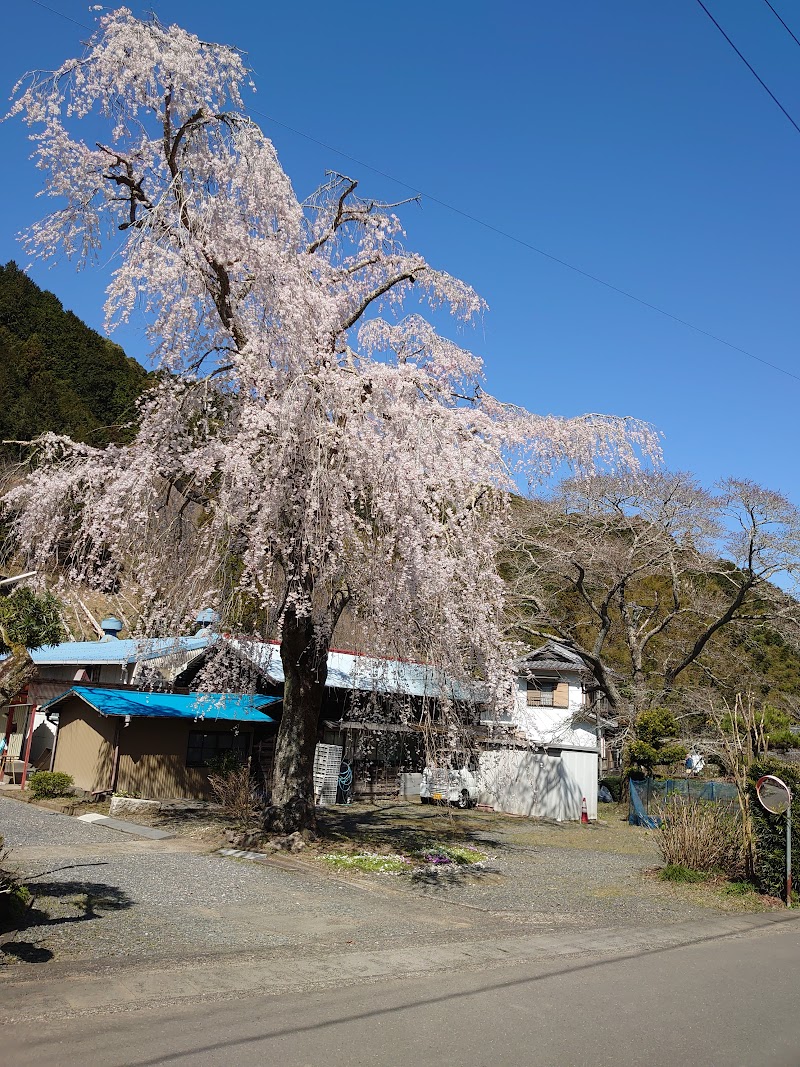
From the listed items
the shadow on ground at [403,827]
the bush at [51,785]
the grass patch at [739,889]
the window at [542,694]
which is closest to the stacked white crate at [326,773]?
the shadow on ground at [403,827]

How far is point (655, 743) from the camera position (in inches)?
862

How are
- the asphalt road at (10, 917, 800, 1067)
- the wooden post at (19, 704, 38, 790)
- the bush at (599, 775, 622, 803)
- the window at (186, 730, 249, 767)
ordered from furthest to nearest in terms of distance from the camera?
the bush at (599, 775, 622, 803) < the wooden post at (19, 704, 38, 790) < the window at (186, 730, 249, 767) < the asphalt road at (10, 917, 800, 1067)

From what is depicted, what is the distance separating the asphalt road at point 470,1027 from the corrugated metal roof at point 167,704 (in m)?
10.9

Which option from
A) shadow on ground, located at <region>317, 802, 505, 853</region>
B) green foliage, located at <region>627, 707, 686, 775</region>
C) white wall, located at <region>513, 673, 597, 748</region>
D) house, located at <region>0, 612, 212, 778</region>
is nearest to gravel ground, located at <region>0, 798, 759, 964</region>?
shadow on ground, located at <region>317, 802, 505, 853</region>

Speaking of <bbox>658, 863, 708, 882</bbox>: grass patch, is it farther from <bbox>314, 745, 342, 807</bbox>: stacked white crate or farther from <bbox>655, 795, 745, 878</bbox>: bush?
<bbox>314, 745, 342, 807</bbox>: stacked white crate

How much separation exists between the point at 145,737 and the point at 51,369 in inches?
1428

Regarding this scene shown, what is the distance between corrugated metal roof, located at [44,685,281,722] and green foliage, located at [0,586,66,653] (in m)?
9.14

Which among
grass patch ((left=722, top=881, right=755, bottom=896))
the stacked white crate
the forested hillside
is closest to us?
grass patch ((left=722, top=881, right=755, bottom=896))

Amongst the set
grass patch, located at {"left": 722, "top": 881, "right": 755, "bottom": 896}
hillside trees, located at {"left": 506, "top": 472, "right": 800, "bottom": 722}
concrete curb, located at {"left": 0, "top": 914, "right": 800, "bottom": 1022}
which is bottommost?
grass patch, located at {"left": 722, "top": 881, "right": 755, "bottom": 896}

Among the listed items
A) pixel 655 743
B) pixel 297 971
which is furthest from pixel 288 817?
pixel 655 743

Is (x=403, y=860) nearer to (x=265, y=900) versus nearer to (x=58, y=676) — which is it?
(x=265, y=900)

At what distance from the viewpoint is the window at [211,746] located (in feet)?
62.5

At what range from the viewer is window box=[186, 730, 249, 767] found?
1905 cm

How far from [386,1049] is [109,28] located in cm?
1153
